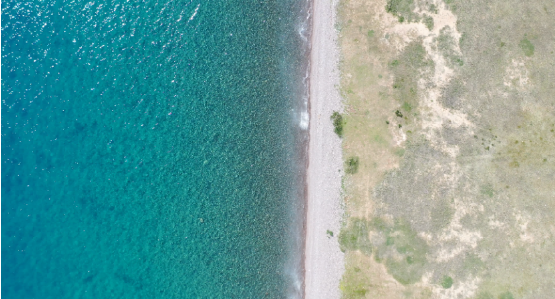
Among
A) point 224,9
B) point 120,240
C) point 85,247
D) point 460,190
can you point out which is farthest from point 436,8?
point 85,247

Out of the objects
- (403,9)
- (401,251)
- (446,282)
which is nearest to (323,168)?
→ (401,251)

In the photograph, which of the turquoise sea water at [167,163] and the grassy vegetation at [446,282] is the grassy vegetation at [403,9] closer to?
the turquoise sea water at [167,163]

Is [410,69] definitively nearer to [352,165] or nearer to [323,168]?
[352,165]

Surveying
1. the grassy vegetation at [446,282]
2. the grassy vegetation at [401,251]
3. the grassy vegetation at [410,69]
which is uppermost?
the grassy vegetation at [410,69]

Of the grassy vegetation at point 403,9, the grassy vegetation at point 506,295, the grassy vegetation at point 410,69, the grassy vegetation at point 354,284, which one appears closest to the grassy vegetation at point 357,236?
the grassy vegetation at point 354,284

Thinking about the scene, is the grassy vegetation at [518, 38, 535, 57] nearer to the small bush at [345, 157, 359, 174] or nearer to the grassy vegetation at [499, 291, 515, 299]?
the small bush at [345, 157, 359, 174]

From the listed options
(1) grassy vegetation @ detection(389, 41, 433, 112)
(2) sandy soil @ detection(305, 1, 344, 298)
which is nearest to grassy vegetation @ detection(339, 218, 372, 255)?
(2) sandy soil @ detection(305, 1, 344, 298)
